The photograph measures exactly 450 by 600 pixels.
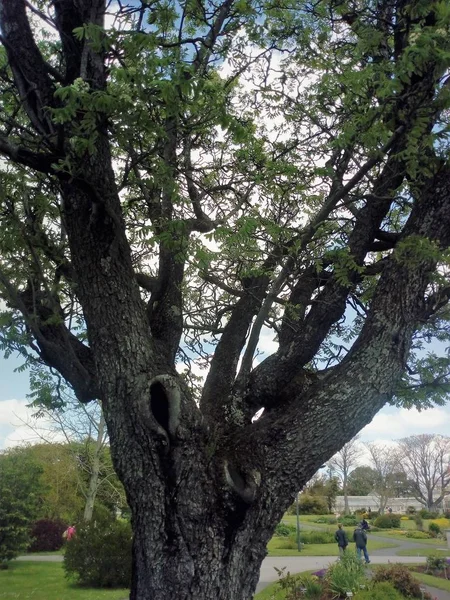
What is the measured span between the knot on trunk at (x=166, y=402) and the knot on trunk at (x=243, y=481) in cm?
51

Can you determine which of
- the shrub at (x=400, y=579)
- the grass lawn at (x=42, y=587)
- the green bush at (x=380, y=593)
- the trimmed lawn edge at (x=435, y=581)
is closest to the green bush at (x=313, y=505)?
the grass lawn at (x=42, y=587)

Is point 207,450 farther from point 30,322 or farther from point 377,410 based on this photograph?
point 30,322

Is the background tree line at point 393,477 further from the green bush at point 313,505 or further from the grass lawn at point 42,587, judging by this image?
the grass lawn at point 42,587

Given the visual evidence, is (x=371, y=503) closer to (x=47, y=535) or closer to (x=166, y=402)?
(x=47, y=535)

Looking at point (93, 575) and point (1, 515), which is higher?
point (1, 515)

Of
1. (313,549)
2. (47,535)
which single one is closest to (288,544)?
(313,549)

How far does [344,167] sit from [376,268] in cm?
115

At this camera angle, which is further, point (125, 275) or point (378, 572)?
point (378, 572)

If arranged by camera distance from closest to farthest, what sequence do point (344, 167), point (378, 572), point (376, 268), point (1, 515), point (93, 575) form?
point (376, 268) < point (344, 167) < point (378, 572) < point (93, 575) < point (1, 515)

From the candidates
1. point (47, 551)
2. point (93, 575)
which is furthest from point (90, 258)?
point (47, 551)

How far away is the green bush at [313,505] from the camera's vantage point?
50.1 m

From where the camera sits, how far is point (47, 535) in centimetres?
2898

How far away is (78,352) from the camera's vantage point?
178 inches

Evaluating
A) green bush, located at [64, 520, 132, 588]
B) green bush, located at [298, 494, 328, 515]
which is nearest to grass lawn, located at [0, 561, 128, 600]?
green bush, located at [64, 520, 132, 588]
